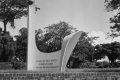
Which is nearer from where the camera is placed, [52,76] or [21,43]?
[52,76]

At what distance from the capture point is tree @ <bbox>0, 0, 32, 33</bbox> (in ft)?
A: 93.4

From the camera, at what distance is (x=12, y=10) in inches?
1152

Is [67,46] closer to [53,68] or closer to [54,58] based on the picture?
[54,58]

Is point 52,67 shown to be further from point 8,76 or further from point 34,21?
point 8,76

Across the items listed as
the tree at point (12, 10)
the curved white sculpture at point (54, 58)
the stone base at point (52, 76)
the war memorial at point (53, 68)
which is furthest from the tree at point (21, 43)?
the stone base at point (52, 76)

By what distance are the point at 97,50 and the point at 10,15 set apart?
27.2m

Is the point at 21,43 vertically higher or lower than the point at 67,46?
higher


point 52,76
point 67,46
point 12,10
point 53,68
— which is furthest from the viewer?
point 12,10

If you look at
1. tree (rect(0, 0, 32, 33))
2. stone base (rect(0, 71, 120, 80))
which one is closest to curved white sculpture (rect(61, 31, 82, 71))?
stone base (rect(0, 71, 120, 80))

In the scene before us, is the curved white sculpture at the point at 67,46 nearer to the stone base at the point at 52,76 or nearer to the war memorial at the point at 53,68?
the war memorial at the point at 53,68

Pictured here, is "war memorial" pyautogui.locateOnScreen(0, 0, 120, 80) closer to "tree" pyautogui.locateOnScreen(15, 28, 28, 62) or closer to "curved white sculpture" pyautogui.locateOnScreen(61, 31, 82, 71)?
"curved white sculpture" pyautogui.locateOnScreen(61, 31, 82, 71)

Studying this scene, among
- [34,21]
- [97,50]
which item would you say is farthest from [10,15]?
[97,50]

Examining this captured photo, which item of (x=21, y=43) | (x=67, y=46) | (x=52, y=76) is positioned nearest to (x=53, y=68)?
(x=67, y=46)

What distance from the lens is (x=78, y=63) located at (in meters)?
35.5
